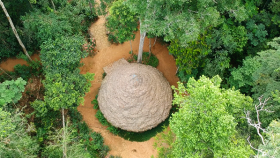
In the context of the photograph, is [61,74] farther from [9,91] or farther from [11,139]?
[11,139]

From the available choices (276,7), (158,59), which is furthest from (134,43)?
(276,7)

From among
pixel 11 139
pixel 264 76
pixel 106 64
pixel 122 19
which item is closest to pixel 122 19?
pixel 122 19

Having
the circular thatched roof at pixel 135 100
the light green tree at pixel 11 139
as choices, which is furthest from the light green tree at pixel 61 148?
the circular thatched roof at pixel 135 100

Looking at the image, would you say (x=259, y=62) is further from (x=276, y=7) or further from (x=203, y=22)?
(x=203, y=22)

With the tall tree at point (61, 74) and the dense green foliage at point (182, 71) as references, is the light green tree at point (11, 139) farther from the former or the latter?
the tall tree at point (61, 74)

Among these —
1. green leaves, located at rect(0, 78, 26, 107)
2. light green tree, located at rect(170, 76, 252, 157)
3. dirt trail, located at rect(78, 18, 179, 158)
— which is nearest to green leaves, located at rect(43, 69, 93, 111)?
green leaves, located at rect(0, 78, 26, 107)

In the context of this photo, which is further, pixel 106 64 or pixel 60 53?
pixel 106 64

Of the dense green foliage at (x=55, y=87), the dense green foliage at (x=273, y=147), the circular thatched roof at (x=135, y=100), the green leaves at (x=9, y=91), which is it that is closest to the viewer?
the dense green foliage at (x=273, y=147)

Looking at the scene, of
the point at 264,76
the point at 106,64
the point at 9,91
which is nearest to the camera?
the point at 264,76
